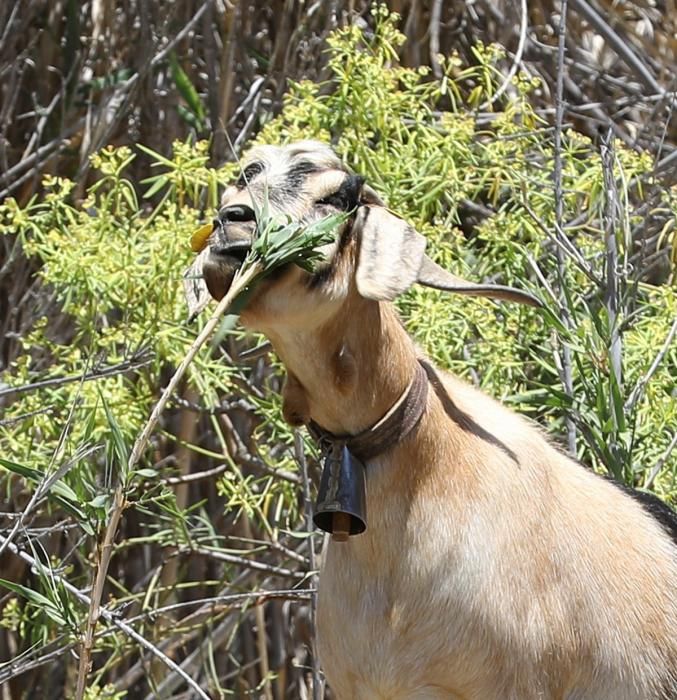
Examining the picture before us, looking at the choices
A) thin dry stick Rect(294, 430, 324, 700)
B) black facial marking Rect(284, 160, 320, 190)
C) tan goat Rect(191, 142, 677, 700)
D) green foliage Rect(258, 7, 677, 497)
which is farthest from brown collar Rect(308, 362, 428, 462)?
thin dry stick Rect(294, 430, 324, 700)

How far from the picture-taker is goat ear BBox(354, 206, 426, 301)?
3.20m

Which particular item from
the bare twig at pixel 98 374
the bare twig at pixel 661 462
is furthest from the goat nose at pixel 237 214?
the bare twig at pixel 661 462

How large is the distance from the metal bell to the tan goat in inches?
2.9

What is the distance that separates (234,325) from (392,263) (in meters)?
0.84

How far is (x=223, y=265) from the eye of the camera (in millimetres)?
3164

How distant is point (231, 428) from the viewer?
18.6ft

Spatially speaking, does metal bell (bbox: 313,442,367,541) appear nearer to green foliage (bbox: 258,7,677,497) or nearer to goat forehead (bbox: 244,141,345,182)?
goat forehead (bbox: 244,141,345,182)

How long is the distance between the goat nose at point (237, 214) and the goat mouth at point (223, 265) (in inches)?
2.4

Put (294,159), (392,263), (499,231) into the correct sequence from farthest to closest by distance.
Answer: (499,231), (294,159), (392,263)

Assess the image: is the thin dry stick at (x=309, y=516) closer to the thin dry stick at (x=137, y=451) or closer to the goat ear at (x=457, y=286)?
the goat ear at (x=457, y=286)

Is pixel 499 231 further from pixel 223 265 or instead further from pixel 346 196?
pixel 223 265

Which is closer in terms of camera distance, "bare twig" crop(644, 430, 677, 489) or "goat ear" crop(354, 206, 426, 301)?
"goat ear" crop(354, 206, 426, 301)

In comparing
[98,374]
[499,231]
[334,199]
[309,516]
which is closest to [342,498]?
[334,199]

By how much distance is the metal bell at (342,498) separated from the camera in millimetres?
3316
